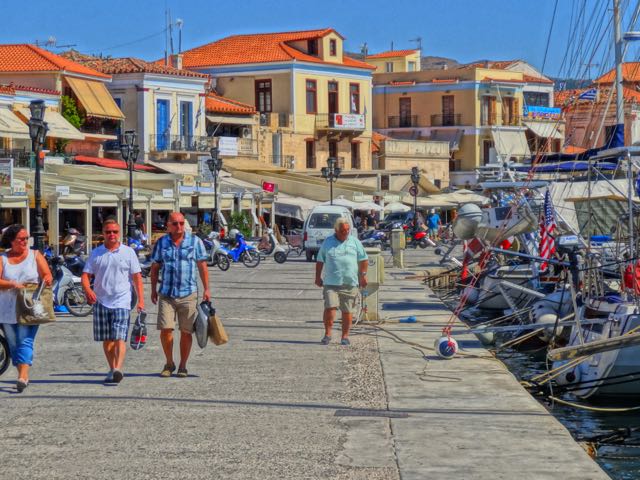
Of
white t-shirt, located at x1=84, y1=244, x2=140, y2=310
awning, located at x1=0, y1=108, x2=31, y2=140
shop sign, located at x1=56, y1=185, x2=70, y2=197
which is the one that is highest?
awning, located at x1=0, y1=108, x2=31, y2=140

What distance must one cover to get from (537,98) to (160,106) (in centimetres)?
4119

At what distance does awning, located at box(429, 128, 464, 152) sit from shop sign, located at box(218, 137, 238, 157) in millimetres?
25945

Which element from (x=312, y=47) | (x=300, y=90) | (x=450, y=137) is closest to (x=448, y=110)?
(x=450, y=137)

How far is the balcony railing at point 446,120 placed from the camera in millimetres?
87312

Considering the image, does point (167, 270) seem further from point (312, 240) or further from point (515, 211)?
point (312, 240)

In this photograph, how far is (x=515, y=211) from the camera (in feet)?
83.0

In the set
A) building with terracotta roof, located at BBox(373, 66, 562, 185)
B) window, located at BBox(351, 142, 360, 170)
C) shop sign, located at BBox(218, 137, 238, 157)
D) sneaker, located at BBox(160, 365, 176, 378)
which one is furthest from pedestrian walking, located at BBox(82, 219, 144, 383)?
building with terracotta roof, located at BBox(373, 66, 562, 185)

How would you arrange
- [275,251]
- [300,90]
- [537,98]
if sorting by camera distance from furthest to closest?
[537,98], [300,90], [275,251]

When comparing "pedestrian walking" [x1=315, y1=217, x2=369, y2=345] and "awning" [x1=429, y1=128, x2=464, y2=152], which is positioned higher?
"awning" [x1=429, y1=128, x2=464, y2=152]

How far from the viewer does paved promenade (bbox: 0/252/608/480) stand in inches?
348

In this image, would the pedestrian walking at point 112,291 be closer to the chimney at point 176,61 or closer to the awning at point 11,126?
the awning at point 11,126

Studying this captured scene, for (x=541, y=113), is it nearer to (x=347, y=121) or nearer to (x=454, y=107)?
(x=454, y=107)

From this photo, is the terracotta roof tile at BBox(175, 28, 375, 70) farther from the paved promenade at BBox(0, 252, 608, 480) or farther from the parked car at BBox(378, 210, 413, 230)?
the paved promenade at BBox(0, 252, 608, 480)

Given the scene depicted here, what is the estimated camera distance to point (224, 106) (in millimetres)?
65812
